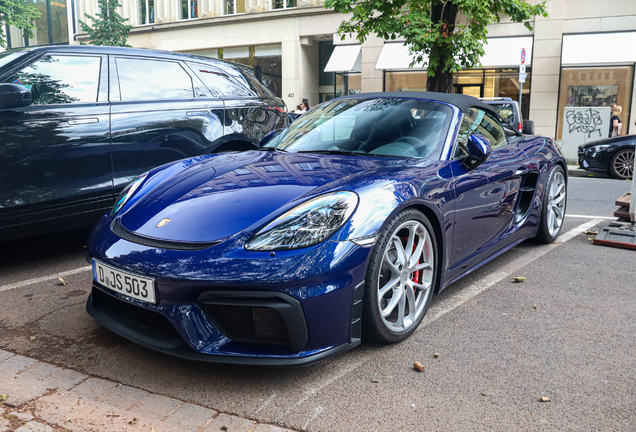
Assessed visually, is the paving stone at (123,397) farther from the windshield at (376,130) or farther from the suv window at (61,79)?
the suv window at (61,79)

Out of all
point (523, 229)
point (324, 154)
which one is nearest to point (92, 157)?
point (324, 154)

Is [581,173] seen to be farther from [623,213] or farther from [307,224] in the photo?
[307,224]

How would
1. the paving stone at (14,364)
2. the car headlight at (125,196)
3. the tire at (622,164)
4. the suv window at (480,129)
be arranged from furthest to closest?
1. the tire at (622,164)
2. the suv window at (480,129)
3. the car headlight at (125,196)
4. the paving stone at (14,364)

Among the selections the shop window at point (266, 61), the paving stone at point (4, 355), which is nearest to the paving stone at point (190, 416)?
the paving stone at point (4, 355)

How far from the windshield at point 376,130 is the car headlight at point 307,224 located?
0.92m

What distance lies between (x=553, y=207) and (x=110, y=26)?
2723 cm

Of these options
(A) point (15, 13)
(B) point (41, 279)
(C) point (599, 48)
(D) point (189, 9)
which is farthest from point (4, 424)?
(D) point (189, 9)

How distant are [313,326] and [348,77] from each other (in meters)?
21.4

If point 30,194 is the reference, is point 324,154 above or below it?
above

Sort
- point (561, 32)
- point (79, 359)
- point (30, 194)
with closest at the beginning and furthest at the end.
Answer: point (79, 359) → point (30, 194) → point (561, 32)

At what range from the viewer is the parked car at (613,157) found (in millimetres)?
11391

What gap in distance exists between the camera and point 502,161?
405cm

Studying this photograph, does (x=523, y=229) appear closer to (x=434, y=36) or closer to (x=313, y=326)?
(x=313, y=326)

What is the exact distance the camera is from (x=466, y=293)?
386 cm
